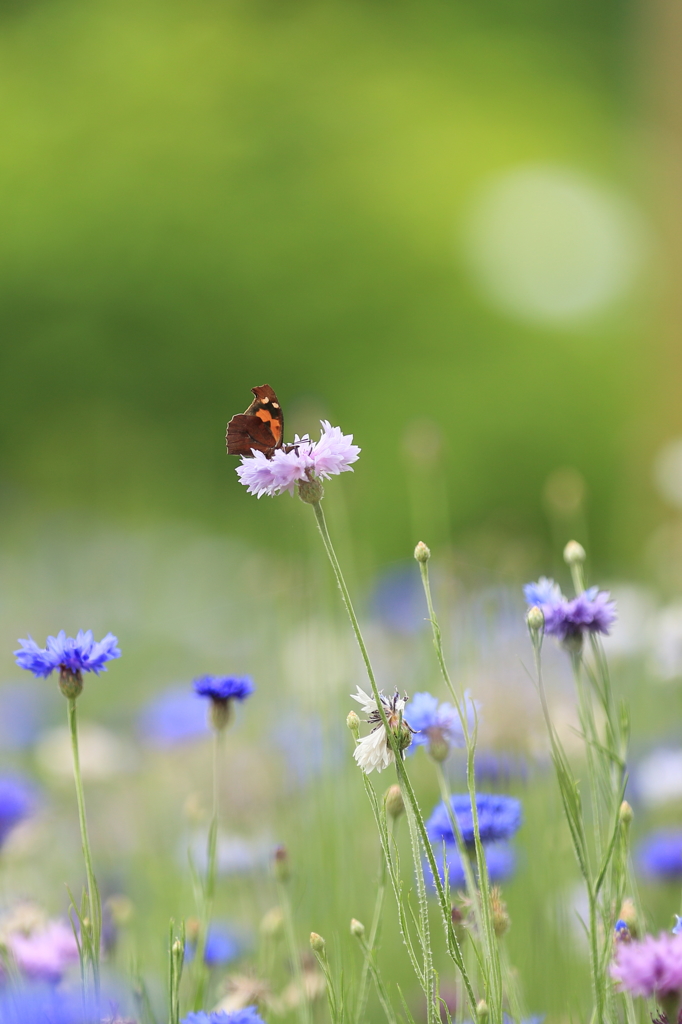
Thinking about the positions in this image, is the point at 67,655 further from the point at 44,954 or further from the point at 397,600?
the point at 397,600

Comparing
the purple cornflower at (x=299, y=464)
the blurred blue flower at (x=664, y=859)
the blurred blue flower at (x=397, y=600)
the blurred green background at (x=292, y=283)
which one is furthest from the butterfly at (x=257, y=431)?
the blurred green background at (x=292, y=283)

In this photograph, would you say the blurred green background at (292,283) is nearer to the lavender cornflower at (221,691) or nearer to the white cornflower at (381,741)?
the lavender cornflower at (221,691)

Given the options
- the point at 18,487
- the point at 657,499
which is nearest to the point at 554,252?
the point at 657,499

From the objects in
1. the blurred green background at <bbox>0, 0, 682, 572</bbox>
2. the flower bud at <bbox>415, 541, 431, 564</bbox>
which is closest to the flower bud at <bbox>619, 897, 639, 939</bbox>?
the flower bud at <bbox>415, 541, 431, 564</bbox>

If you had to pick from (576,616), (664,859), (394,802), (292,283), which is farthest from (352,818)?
(292,283)

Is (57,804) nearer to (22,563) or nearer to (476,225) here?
(22,563)

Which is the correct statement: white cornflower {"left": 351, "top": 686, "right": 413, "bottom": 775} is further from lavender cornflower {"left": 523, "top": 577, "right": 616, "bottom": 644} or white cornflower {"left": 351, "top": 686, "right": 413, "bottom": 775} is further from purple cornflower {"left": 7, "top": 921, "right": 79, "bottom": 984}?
purple cornflower {"left": 7, "top": 921, "right": 79, "bottom": 984}

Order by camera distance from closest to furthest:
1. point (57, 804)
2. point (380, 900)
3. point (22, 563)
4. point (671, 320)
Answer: point (380, 900) → point (57, 804) → point (22, 563) → point (671, 320)
